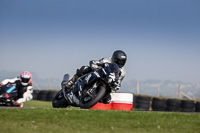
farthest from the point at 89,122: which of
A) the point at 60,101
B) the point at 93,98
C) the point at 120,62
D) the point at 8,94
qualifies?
the point at 8,94

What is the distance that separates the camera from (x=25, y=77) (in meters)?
11.5

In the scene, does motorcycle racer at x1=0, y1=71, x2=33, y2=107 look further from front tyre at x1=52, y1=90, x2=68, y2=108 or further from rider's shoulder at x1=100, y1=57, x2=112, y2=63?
rider's shoulder at x1=100, y1=57, x2=112, y2=63

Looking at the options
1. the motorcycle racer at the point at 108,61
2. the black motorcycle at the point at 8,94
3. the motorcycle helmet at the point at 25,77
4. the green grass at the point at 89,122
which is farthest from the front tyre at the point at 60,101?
the green grass at the point at 89,122

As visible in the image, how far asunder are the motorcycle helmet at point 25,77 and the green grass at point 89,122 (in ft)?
10.6

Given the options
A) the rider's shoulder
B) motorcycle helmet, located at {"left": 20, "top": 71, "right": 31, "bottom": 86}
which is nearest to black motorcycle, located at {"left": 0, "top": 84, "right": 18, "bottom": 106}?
motorcycle helmet, located at {"left": 20, "top": 71, "right": 31, "bottom": 86}

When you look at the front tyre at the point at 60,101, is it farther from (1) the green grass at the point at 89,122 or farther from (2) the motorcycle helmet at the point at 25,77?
(1) the green grass at the point at 89,122

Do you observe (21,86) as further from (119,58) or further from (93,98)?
(119,58)

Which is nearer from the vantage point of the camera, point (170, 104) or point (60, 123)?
point (60, 123)

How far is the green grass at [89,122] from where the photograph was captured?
20.6 ft

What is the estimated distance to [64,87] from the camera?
11.4 m

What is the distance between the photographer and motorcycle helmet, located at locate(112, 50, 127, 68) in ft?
35.0

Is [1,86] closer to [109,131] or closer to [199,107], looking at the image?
[109,131]

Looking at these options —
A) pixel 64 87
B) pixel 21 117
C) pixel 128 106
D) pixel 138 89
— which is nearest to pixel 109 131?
pixel 21 117

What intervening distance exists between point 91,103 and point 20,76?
3328 millimetres
